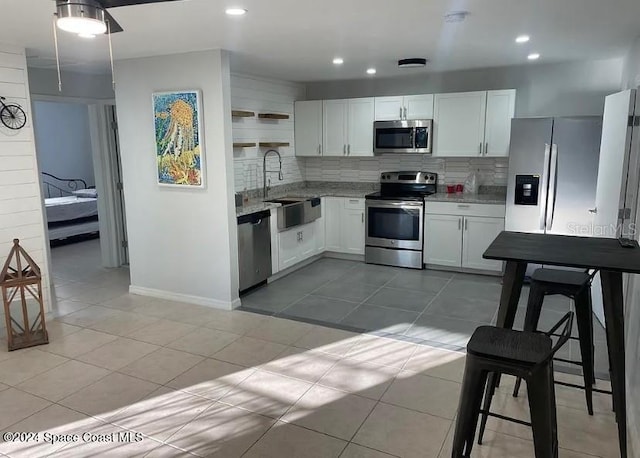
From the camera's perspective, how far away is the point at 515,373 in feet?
6.10

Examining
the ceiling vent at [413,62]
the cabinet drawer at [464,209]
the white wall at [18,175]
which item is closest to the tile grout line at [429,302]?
the cabinet drawer at [464,209]

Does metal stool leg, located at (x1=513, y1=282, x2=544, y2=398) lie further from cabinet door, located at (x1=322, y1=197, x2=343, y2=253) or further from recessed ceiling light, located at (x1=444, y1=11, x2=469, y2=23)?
cabinet door, located at (x1=322, y1=197, x2=343, y2=253)

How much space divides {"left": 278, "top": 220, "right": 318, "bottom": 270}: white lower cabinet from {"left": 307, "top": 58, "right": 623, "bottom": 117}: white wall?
2223 millimetres

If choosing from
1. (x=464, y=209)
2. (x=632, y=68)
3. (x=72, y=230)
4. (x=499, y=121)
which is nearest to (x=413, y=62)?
(x=499, y=121)

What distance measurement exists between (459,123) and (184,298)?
3647mm

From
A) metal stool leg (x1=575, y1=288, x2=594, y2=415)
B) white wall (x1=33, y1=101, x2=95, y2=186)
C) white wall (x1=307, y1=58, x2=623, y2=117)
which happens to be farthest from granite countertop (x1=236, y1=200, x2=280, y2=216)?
white wall (x1=33, y1=101, x2=95, y2=186)

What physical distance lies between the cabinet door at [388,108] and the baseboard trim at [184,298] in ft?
9.80

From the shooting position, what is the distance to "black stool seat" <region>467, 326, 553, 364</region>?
186 cm

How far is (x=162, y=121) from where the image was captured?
4.41 m

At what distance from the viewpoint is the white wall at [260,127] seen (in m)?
5.43

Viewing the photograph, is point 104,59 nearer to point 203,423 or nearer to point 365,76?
point 365,76

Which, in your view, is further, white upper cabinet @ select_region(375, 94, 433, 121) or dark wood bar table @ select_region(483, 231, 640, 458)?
white upper cabinet @ select_region(375, 94, 433, 121)

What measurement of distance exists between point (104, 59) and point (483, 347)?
14.0ft

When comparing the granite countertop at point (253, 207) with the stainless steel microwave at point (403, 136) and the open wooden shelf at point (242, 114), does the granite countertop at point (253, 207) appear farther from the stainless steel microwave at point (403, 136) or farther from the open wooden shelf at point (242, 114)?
the stainless steel microwave at point (403, 136)
